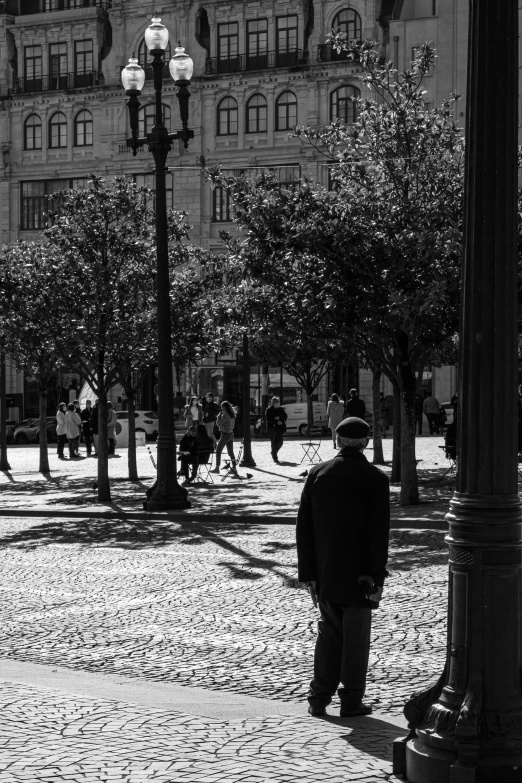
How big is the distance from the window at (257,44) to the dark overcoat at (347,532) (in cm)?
5896

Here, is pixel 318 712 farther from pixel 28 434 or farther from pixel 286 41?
pixel 286 41

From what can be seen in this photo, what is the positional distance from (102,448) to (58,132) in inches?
1860

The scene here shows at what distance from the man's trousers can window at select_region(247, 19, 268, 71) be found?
2330 inches

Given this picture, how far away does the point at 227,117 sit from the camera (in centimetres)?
6388

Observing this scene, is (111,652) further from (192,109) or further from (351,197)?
(192,109)

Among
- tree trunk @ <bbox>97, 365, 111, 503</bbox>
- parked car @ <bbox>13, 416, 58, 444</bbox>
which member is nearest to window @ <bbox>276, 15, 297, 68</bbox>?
parked car @ <bbox>13, 416, 58, 444</bbox>

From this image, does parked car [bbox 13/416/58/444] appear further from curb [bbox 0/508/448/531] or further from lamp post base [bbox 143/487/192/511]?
lamp post base [bbox 143/487/192/511]

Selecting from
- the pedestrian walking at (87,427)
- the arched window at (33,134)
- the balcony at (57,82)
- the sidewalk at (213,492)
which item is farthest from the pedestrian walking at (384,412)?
the arched window at (33,134)

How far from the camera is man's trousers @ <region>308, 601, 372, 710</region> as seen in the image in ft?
21.1

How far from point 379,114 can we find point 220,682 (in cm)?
1420

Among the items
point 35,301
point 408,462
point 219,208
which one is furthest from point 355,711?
point 219,208

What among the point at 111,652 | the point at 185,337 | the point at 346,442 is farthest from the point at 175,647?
the point at 185,337

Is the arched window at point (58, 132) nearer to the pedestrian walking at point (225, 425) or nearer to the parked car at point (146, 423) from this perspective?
the parked car at point (146, 423)

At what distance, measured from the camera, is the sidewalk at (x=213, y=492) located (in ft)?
60.4
